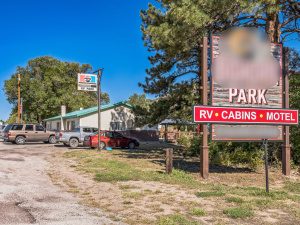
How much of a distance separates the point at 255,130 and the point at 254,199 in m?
3.94

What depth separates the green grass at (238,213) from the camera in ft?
18.3

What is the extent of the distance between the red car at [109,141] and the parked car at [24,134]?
802cm

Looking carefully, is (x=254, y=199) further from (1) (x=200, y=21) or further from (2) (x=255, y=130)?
(1) (x=200, y=21)

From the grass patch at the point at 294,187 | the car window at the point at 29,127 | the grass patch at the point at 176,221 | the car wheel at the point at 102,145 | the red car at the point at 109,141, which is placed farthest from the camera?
the car window at the point at 29,127

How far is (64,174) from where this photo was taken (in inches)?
426

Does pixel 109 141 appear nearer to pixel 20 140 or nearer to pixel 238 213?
pixel 20 140

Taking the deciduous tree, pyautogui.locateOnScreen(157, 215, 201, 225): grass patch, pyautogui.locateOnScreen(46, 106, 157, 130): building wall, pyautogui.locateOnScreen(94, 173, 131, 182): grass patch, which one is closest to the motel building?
pyautogui.locateOnScreen(46, 106, 157, 130): building wall

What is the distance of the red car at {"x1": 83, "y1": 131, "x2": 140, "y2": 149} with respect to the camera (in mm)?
21644

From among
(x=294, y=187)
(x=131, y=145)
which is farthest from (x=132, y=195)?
(x=131, y=145)

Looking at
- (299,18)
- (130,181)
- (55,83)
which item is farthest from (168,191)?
(55,83)

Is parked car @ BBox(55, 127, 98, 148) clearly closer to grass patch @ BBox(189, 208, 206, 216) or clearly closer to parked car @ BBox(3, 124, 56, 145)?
parked car @ BBox(3, 124, 56, 145)

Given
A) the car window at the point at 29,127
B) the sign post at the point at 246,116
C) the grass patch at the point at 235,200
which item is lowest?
the grass patch at the point at 235,200

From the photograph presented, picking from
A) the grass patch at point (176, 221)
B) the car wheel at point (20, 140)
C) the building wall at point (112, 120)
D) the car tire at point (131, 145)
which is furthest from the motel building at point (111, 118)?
the grass patch at point (176, 221)

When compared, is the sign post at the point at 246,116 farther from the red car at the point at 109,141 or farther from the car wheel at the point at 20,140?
the car wheel at the point at 20,140
